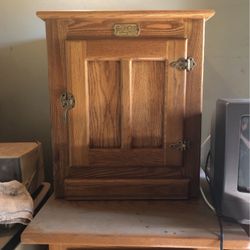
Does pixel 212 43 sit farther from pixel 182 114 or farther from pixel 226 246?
pixel 226 246

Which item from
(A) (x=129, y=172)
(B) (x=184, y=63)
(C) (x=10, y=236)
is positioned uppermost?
(B) (x=184, y=63)

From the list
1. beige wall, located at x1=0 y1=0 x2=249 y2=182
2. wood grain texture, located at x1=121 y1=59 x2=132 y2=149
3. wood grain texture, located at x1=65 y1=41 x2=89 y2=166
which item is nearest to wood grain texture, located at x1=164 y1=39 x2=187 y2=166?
wood grain texture, located at x1=121 y1=59 x2=132 y2=149

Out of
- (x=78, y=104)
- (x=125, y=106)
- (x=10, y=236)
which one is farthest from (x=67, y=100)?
(x=10, y=236)

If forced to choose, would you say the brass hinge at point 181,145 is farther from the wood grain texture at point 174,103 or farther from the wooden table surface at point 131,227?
the wooden table surface at point 131,227

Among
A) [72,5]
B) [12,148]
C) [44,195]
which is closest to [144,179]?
[44,195]

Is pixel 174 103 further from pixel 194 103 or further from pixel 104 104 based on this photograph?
pixel 104 104

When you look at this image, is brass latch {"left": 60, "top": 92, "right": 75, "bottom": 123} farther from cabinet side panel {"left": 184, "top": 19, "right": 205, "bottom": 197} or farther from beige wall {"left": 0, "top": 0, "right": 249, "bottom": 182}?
beige wall {"left": 0, "top": 0, "right": 249, "bottom": 182}

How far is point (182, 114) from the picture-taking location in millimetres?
888

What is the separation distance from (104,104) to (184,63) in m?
0.26

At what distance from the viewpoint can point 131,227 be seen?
75 centimetres

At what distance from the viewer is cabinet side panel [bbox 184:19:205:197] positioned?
2.80ft

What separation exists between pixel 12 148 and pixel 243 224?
0.75m

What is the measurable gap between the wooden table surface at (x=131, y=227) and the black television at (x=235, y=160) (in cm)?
5

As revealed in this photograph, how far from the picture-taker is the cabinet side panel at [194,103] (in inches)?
33.6
